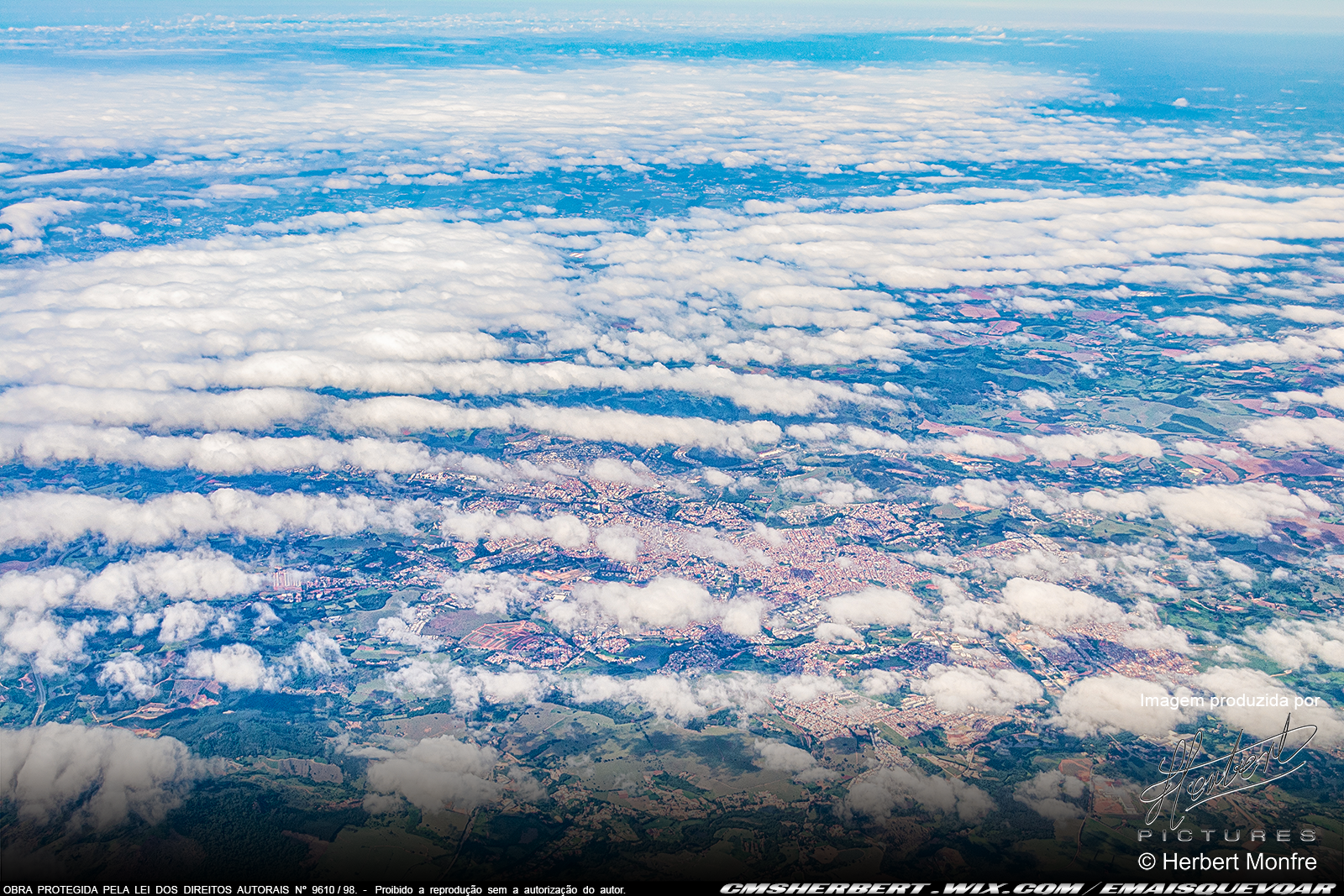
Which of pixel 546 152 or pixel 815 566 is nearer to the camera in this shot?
pixel 815 566

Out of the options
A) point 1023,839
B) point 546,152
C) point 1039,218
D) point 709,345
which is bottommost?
point 1023,839

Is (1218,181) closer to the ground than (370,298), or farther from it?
farther from it

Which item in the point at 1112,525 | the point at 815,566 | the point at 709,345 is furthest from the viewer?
the point at 709,345

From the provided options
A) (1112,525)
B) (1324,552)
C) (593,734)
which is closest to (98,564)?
(593,734)

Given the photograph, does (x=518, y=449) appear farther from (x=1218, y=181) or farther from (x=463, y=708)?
(x=1218, y=181)

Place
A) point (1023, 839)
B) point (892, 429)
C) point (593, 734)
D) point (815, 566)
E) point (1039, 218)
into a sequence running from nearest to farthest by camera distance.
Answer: point (1023, 839) → point (593, 734) → point (815, 566) → point (892, 429) → point (1039, 218)

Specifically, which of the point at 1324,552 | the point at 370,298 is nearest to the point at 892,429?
the point at 1324,552
